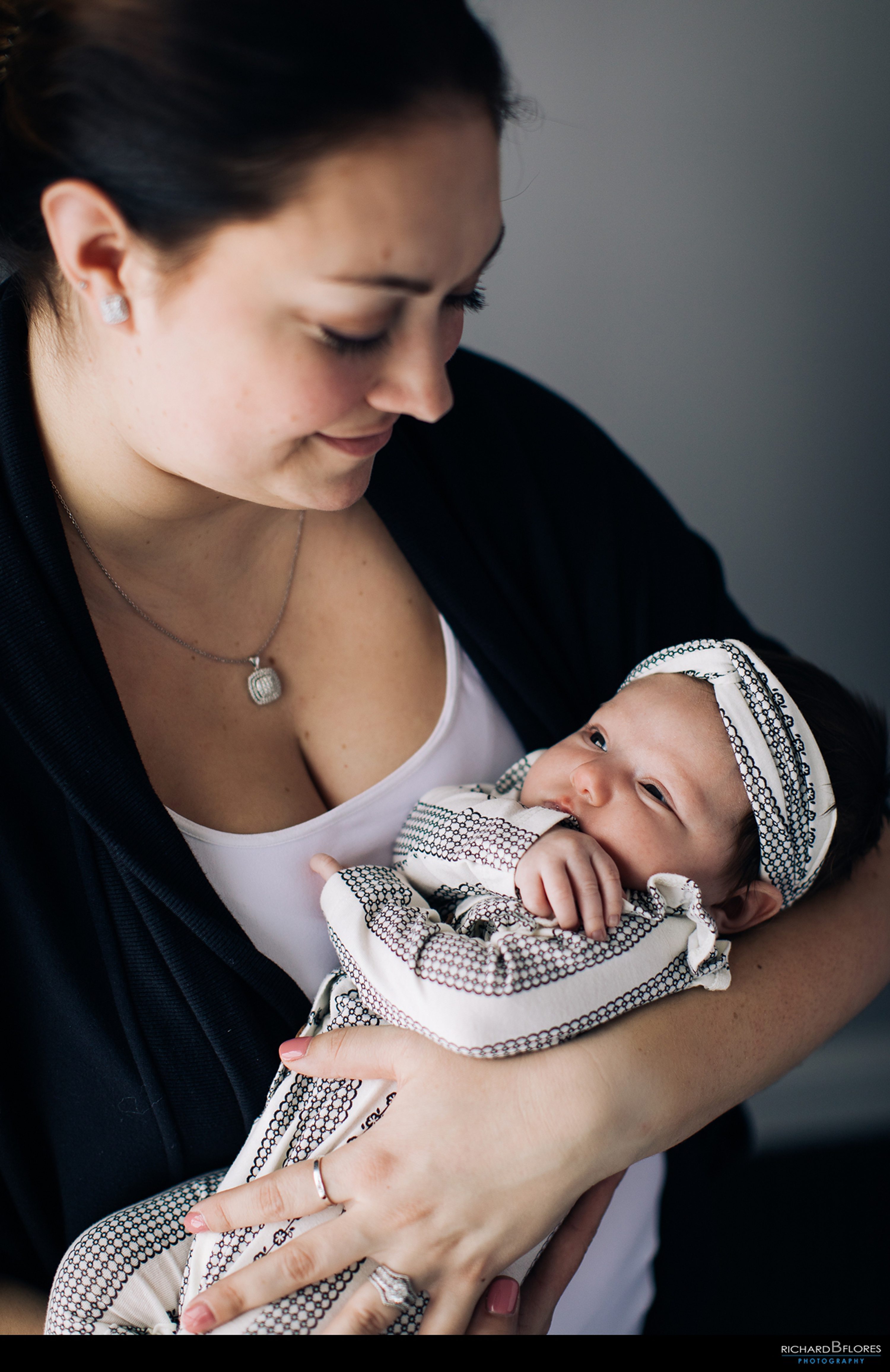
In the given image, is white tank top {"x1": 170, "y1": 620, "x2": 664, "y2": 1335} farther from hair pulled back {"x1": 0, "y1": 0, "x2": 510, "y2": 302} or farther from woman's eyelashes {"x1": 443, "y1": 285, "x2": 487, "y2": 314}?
hair pulled back {"x1": 0, "y1": 0, "x2": 510, "y2": 302}

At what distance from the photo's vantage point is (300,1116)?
1.07 m

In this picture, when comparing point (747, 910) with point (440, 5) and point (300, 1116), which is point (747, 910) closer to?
point (300, 1116)

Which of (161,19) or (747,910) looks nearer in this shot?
(161,19)

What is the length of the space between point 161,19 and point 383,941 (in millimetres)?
870

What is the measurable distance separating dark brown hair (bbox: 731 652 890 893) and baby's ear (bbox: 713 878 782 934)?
0.06 ft

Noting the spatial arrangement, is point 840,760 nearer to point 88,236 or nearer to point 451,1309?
point 451,1309

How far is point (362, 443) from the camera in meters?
1.00

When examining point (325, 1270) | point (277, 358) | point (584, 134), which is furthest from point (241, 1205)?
point (584, 134)

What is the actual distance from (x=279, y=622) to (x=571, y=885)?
534mm

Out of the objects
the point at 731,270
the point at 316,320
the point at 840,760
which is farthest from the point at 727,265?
the point at 316,320

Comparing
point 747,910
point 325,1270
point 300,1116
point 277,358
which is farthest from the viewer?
point 747,910

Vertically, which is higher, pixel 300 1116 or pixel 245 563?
pixel 245 563

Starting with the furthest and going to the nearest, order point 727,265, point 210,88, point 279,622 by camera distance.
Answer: point 727,265, point 279,622, point 210,88

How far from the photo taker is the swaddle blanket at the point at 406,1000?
985 mm
